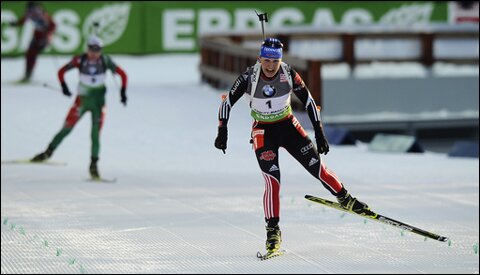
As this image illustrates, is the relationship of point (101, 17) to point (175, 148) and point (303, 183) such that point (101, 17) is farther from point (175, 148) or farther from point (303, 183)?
point (303, 183)

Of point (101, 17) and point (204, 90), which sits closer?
point (204, 90)

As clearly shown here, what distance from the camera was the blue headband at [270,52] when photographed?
6.18 meters

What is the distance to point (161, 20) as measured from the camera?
1425 inches

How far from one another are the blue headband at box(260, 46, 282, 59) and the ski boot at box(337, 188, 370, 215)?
4.35ft

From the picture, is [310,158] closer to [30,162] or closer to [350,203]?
[350,203]

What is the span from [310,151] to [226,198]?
9.92 metres

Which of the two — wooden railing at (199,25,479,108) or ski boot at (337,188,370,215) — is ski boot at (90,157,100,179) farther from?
ski boot at (337,188,370,215)

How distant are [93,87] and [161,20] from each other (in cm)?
1875

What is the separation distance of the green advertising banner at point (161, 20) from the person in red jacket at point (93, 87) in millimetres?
15849

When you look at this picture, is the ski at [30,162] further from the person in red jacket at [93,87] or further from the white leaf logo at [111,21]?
the white leaf logo at [111,21]

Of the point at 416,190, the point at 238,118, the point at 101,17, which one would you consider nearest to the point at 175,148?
the point at 238,118

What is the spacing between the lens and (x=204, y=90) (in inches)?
1195

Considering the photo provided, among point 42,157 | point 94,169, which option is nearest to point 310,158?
point 94,169

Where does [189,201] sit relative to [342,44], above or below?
above
